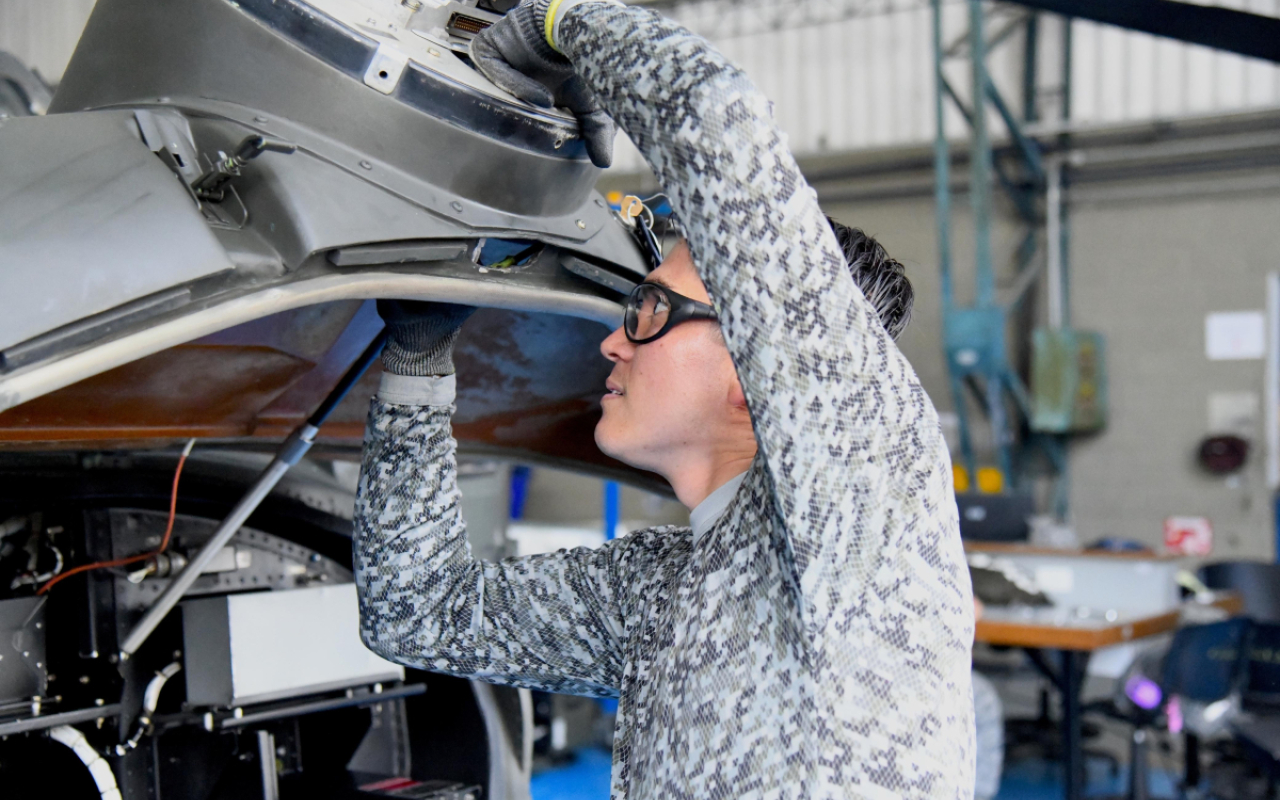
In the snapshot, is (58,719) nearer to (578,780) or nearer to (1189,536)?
(578,780)

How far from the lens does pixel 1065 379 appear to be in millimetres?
7090

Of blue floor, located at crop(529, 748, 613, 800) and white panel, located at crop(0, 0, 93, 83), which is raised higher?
white panel, located at crop(0, 0, 93, 83)

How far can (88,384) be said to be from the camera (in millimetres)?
1249

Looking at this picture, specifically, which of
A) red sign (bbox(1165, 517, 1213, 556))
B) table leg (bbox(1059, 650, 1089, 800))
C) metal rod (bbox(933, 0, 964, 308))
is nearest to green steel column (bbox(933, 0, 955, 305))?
metal rod (bbox(933, 0, 964, 308))

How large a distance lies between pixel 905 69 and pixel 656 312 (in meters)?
7.60

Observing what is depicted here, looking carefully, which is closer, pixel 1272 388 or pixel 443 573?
pixel 443 573

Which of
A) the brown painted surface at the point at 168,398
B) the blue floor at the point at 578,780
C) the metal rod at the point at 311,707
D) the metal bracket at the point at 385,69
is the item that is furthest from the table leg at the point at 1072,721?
the metal bracket at the point at 385,69

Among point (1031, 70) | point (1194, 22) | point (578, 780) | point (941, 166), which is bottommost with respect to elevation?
point (578, 780)

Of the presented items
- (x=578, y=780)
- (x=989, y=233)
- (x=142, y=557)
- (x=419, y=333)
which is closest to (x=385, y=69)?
(x=419, y=333)

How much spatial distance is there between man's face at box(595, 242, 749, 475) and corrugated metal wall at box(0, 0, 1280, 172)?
22.3 ft

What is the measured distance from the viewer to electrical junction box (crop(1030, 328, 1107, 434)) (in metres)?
7.09

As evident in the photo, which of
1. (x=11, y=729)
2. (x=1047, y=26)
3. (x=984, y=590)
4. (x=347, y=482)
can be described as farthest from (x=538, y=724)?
(x=1047, y=26)

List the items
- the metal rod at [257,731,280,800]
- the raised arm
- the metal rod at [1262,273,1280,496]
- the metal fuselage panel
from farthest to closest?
1. the metal rod at [1262,273,1280,496]
2. the metal rod at [257,731,280,800]
3. the raised arm
4. the metal fuselage panel

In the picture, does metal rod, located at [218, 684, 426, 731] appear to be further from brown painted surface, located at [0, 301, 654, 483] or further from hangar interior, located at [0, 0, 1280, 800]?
brown painted surface, located at [0, 301, 654, 483]
